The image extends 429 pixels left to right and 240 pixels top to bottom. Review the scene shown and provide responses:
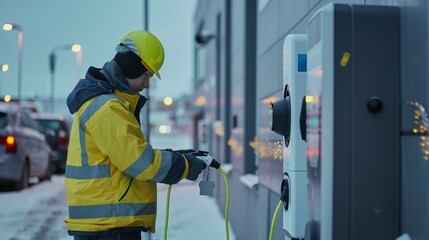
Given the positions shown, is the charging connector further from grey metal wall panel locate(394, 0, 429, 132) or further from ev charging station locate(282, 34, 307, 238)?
grey metal wall panel locate(394, 0, 429, 132)

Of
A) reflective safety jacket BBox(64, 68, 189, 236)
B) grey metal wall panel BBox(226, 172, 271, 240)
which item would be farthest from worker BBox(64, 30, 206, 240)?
grey metal wall panel BBox(226, 172, 271, 240)

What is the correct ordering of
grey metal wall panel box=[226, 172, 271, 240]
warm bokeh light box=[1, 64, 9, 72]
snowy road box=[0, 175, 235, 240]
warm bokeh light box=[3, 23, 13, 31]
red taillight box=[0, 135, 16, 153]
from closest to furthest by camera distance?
grey metal wall panel box=[226, 172, 271, 240], snowy road box=[0, 175, 235, 240], warm bokeh light box=[3, 23, 13, 31], warm bokeh light box=[1, 64, 9, 72], red taillight box=[0, 135, 16, 153]

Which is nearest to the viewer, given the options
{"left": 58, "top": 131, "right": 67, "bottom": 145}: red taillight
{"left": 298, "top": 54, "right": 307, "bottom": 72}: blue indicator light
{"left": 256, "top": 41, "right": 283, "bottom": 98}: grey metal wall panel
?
{"left": 298, "top": 54, "right": 307, "bottom": 72}: blue indicator light

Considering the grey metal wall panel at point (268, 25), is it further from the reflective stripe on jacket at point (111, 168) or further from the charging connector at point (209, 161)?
the reflective stripe on jacket at point (111, 168)

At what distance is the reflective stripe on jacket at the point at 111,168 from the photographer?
2.84 m

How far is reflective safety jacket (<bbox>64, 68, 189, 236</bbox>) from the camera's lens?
2.84m

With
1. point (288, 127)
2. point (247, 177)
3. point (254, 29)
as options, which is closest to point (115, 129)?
point (288, 127)

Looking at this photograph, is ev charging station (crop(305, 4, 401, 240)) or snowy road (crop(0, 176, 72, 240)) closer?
ev charging station (crop(305, 4, 401, 240))

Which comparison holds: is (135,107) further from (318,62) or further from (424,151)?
(424,151)

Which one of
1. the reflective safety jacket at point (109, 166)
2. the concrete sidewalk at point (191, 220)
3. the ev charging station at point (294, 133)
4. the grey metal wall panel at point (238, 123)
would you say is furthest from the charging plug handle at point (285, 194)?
the grey metal wall panel at point (238, 123)

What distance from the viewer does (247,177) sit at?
23.1 feet

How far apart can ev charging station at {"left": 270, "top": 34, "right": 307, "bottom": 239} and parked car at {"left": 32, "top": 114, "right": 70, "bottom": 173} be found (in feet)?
47.2

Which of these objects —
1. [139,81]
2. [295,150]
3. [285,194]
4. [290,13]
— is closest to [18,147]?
[290,13]

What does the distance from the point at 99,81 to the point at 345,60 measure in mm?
1239
